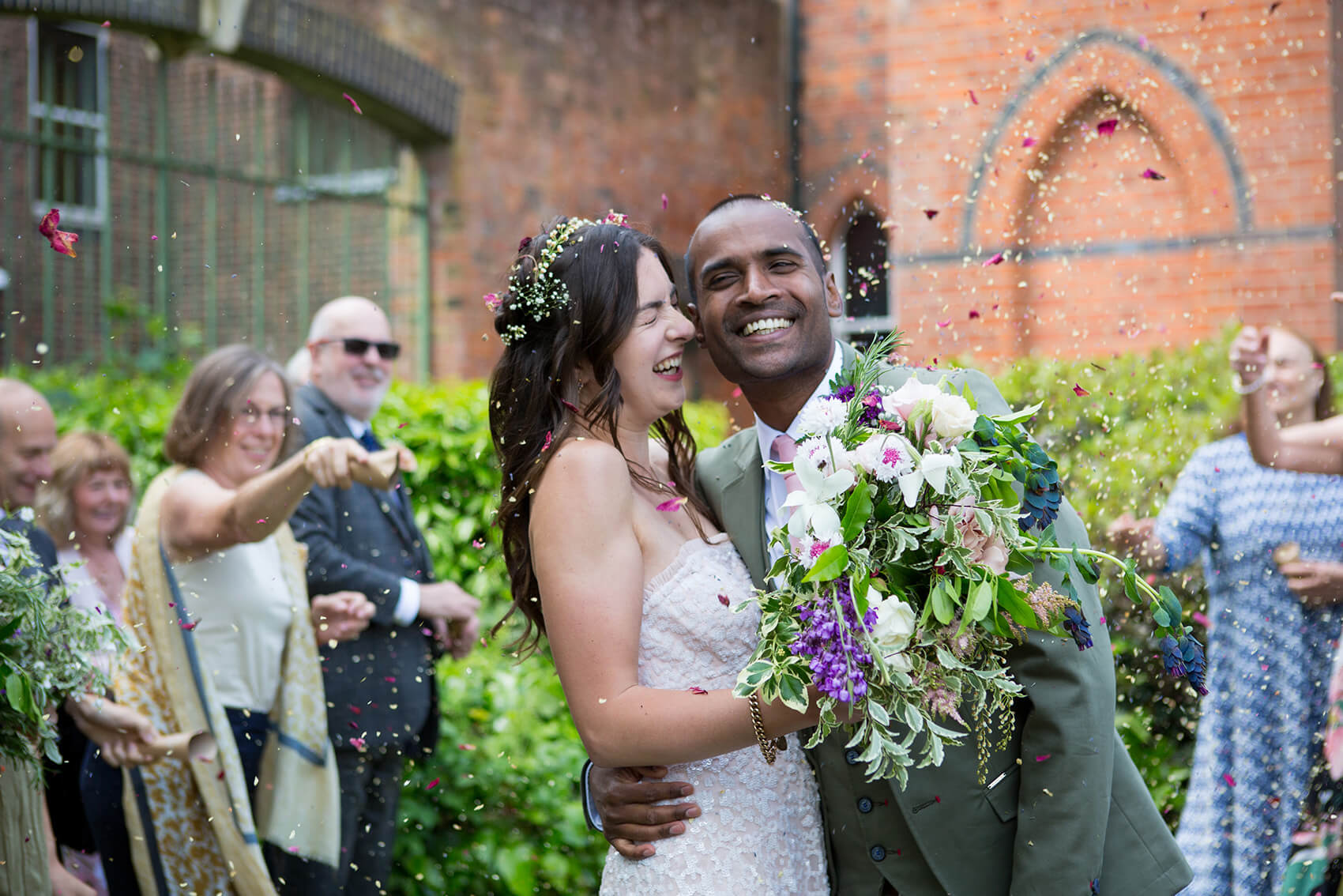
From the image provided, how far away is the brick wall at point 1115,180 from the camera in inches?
266

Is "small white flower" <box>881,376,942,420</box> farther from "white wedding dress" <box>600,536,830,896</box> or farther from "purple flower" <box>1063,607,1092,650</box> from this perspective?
"white wedding dress" <box>600,536,830,896</box>

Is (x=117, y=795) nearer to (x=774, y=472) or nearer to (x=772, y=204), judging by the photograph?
(x=774, y=472)

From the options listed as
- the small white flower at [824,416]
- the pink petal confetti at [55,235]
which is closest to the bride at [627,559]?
the small white flower at [824,416]

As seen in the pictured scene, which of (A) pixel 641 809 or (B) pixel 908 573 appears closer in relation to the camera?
(B) pixel 908 573

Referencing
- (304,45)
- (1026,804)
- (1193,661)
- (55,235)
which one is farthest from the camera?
(304,45)

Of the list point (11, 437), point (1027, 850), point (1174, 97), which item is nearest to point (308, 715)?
point (11, 437)

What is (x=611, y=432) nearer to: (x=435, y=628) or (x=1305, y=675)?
(x=435, y=628)

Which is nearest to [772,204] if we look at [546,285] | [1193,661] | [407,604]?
[546,285]

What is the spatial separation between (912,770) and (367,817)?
2.37 metres

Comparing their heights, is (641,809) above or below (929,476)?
below

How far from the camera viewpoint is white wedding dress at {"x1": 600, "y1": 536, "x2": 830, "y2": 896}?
2.49 meters

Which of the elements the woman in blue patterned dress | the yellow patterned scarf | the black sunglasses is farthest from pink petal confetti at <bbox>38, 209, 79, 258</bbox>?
the woman in blue patterned dress

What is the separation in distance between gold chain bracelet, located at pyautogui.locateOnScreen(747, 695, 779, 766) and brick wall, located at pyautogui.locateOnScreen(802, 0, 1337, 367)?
4080mm

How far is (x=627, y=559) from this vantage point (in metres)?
2.39
